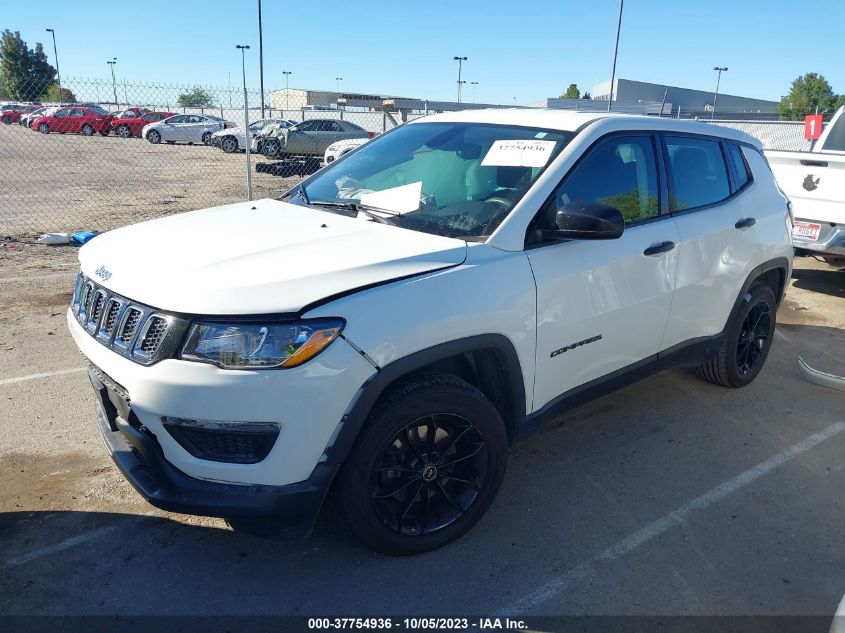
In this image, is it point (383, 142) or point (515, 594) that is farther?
point (383, 142)

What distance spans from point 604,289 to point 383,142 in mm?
1652

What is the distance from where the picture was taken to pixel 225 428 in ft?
7.66

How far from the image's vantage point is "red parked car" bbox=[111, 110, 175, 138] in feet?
120

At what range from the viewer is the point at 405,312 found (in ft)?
8.27

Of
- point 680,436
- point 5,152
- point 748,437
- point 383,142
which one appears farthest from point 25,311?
point 5,152

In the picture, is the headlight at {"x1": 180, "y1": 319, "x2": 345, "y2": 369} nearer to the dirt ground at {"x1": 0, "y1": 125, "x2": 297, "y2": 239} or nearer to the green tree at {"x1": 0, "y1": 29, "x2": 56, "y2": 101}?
the dirt ground at {"x1": 0, "y1": 125, "x2": 297, "y2": 239}

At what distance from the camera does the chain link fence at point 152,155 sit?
1180 centimetres

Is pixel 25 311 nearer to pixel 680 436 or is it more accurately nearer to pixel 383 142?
pixel 383 142

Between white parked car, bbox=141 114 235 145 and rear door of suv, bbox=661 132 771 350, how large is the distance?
3233cm

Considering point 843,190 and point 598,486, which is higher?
point 843,190

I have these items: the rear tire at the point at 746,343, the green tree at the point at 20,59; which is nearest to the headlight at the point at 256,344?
the rear tire at the point at 746,343

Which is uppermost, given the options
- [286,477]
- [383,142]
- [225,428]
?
[383,142]

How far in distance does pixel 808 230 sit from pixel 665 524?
530cm

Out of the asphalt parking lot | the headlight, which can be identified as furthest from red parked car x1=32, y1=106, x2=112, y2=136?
the headlight
